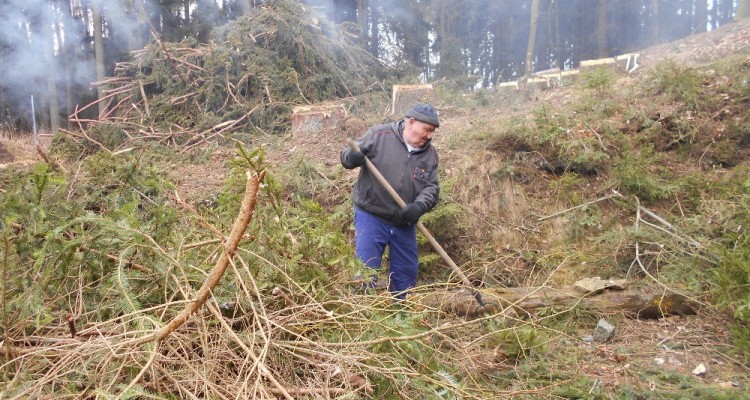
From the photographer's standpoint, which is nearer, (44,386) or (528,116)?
(44,386)

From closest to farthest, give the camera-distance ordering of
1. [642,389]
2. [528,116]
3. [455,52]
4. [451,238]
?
[642,389], [451,238], [528,116], [455,52]

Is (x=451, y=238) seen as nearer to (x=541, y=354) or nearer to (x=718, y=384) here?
(x=541, y=354)

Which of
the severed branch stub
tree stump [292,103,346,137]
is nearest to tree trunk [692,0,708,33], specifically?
tree stump [292,103,346,137]

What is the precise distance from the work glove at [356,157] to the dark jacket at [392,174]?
0.04 m

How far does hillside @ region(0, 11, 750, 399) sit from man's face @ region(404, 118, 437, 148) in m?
1.03

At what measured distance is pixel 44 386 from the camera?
194cm

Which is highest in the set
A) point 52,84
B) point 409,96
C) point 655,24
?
point 655,24

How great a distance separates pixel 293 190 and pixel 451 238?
2133 millimetres

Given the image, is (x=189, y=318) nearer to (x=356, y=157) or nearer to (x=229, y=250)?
(x=229, y=250)

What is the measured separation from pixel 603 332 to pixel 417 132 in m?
2.08

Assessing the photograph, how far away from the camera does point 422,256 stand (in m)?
5.73

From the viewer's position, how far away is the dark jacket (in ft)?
14.4

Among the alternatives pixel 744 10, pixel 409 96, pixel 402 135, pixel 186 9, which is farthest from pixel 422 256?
pixel 186 9

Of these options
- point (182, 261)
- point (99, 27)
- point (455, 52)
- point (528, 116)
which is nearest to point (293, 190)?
point (528, 116)
